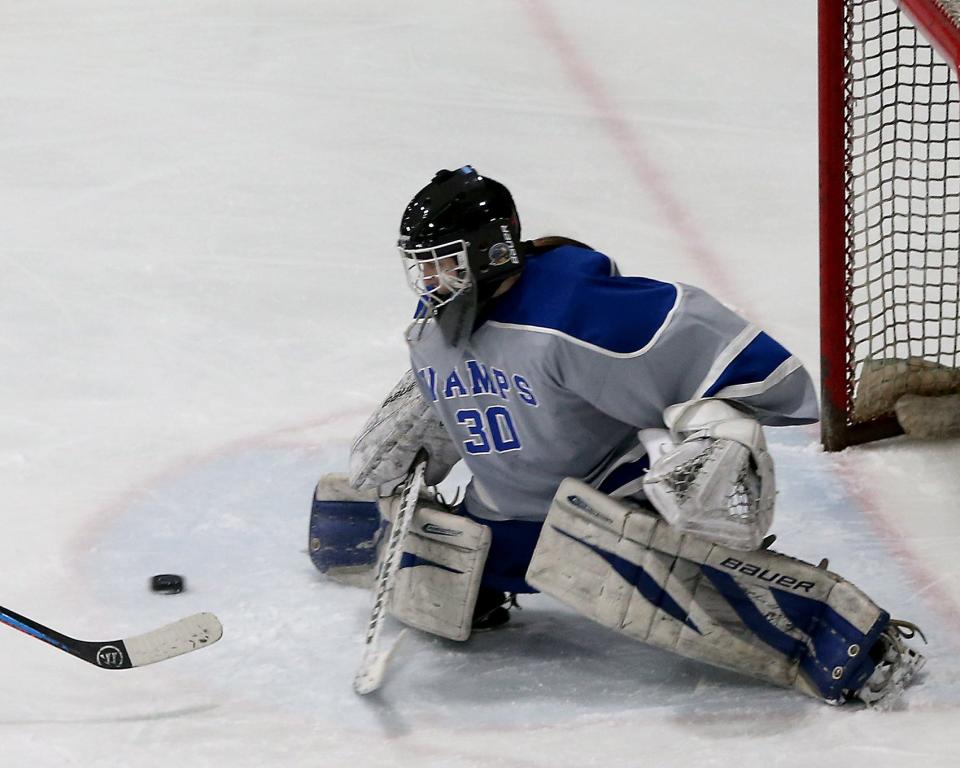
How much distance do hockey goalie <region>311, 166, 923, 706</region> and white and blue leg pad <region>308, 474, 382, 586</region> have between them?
25cm

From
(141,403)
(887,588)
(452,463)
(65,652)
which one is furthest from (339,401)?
(887,588)

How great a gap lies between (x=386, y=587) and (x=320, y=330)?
1349 millimetres

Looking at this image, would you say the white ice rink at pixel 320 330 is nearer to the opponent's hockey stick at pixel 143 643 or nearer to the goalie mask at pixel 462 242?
the opponent's hockey stick at pixel 143 643

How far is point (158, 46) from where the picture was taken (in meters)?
5.74

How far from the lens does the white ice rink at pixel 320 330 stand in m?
2.60

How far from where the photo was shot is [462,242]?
100 inches

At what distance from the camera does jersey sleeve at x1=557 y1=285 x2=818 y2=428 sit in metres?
2.48

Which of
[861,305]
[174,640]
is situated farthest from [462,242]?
[861,305]

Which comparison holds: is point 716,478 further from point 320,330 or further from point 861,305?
point 320,330

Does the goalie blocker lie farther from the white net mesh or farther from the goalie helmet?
the white net mesh

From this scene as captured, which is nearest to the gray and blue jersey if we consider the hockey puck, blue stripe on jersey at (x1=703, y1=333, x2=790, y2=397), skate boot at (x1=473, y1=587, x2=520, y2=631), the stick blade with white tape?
blue stripe on jersey at (x1=703, y1=333, x2=790, y2=397)

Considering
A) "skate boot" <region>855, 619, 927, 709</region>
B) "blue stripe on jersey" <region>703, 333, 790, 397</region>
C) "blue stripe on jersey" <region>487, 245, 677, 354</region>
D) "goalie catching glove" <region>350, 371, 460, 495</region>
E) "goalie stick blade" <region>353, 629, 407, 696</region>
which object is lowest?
"goalie stick blade" <region>353, 629, 407, 696</region>

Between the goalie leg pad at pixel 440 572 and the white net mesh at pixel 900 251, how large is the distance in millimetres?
1080

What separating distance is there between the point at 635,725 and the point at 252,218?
2374 mm
